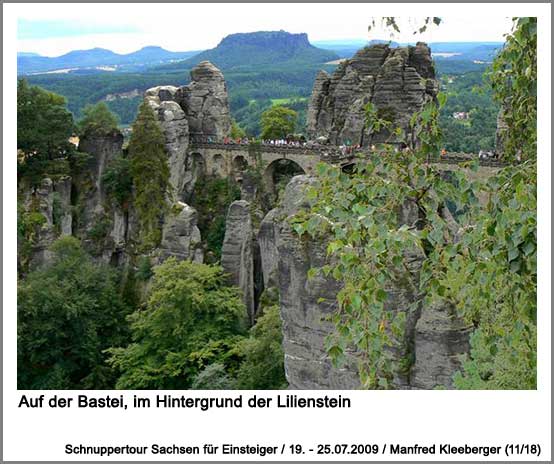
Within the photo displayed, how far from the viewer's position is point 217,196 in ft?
105

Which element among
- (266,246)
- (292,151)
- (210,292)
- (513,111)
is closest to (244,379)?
(210,292)

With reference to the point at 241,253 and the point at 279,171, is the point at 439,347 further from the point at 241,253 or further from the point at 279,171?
the point at 279,171

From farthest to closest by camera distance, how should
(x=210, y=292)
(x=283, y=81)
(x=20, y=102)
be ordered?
(x=283, y=81), (x=20, y=102), (x=210, y=292)

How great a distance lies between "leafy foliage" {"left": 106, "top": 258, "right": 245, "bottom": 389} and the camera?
21312 mm

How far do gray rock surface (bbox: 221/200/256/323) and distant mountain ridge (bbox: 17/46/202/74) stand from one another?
2315 inches

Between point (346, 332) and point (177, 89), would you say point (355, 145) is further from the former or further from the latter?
point (346, 332)

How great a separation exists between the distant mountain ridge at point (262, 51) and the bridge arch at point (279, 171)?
265 feet

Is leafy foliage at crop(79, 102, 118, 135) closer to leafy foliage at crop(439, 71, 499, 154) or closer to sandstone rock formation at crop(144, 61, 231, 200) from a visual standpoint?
sandstone rock formation at crop(144, 61, 231, 200)

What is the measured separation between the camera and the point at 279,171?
3250 cm

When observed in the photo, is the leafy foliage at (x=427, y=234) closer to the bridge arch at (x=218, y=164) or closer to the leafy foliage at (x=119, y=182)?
the leafy foliage at (x=119, y=182)

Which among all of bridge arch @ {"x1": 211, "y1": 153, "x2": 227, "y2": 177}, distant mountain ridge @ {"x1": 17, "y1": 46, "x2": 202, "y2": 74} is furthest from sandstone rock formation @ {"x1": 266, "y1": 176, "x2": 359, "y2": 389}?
distant mountain ridge @ {"x1": 17, "y1": 46, "x2": 202, "y2": 74}

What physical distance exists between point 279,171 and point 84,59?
4174 inches

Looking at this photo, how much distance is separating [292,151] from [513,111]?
960 inches

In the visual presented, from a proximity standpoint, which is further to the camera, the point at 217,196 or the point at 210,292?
the point at 217,196
